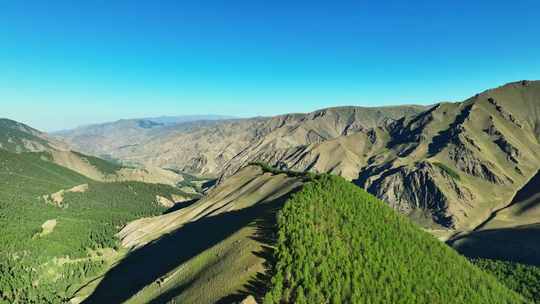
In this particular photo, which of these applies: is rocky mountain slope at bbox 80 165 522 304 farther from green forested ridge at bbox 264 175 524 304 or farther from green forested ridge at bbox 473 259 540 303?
green forested ridge at bbox 473 259 540 303

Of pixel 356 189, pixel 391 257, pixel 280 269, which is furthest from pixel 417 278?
pixel 356 189

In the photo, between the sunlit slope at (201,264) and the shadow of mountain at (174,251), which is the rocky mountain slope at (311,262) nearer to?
the sunlit slope at (201,264)

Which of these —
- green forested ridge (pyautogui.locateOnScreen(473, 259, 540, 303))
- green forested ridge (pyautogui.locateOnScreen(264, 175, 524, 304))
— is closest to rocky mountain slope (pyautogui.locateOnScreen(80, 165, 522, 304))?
green forested ridge (pyautogui.locateOnScreen(264, 175, 524, 304))

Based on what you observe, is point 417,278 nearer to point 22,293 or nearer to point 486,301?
point 486,301

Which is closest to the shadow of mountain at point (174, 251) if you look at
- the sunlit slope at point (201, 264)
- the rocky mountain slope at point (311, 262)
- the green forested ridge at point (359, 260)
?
the sunlit slope at point (201, 264)

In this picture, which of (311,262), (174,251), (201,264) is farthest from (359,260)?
(174,251)
